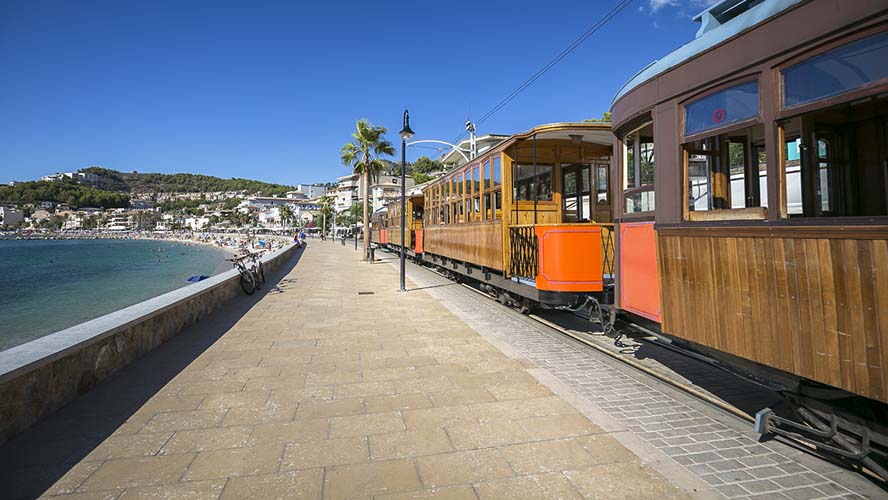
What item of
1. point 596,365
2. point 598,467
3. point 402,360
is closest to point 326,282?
point 402,360

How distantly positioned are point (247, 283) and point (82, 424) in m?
7.70

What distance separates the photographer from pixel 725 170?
407 cm

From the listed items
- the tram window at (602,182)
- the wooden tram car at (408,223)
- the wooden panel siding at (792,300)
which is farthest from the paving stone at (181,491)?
the wooden tram car at (408,223)

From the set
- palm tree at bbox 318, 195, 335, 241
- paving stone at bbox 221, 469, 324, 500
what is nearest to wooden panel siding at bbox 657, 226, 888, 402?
paving stone at bbox 221, 469, 324, 500

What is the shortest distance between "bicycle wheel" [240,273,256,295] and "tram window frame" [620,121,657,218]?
903cm

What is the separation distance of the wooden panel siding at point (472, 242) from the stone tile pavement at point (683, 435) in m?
2.79

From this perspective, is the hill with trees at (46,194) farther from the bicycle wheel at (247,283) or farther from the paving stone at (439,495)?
the paving stone at (439,495)

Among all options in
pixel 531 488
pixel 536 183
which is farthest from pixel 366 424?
pixel 536 183

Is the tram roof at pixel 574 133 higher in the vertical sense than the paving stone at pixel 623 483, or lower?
higher

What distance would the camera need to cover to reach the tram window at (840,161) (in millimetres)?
3561

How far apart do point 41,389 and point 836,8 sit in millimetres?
6107

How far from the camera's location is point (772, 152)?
3062 mm

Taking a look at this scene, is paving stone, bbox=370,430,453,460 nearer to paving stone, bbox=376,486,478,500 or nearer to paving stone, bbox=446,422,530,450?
paving stone, bbox=446,422,530,450

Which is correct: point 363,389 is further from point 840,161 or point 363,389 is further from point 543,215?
point 543,215
